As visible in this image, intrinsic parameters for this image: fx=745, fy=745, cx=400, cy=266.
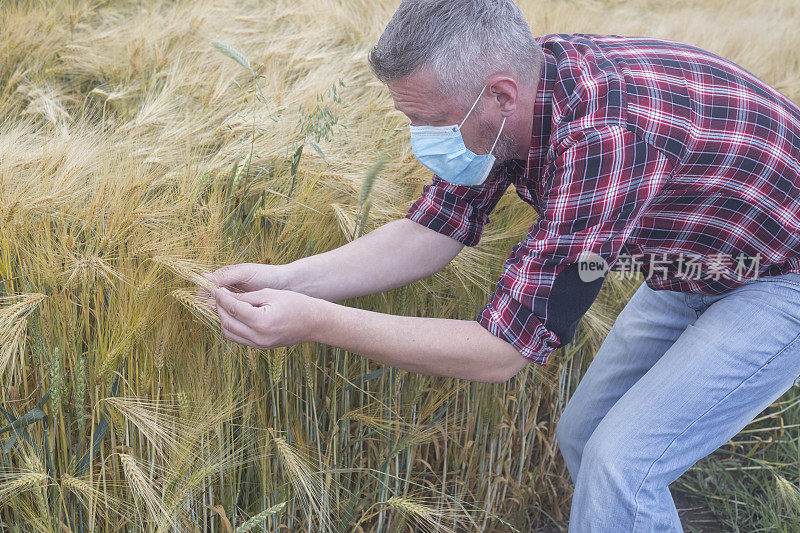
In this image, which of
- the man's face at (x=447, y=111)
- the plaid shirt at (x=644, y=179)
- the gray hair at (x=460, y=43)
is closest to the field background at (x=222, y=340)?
the man's face at (x=447, y=111)

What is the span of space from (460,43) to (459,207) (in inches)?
18.5

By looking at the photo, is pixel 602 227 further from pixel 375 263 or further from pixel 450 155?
pixel 375 263

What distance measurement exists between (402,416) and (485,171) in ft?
2.28

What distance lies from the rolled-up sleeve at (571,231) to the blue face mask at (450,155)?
19 centimetres

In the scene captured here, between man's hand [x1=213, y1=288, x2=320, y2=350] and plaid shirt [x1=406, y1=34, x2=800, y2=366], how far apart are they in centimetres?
34

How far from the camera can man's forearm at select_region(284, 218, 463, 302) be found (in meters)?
1.65

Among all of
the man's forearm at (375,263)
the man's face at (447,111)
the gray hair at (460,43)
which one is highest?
the gray hair at (460,43)

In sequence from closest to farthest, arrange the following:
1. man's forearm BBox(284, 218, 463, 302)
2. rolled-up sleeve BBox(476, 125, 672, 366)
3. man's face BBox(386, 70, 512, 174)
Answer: rolled-up sleeve BBox(476, 125, 672, 366) → man's face BBox(386, 70, 512, 174) → man's forearm BBox(284, 218, 463, 302)

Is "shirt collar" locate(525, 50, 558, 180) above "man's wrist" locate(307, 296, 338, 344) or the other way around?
above

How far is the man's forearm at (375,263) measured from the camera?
1650mm

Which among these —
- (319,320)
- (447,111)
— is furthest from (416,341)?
(447,111)

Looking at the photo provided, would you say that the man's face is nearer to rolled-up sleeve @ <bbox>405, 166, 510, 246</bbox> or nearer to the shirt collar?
the shirt collar

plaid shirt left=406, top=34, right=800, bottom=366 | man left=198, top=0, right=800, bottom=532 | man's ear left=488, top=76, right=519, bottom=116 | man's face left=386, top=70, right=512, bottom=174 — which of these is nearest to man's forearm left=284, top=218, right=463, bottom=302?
man left=198, top=0, right=800, bottom=532

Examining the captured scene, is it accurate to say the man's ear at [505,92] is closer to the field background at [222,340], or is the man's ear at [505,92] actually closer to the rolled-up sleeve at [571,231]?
the rolled-up sleeve at [571,231]
